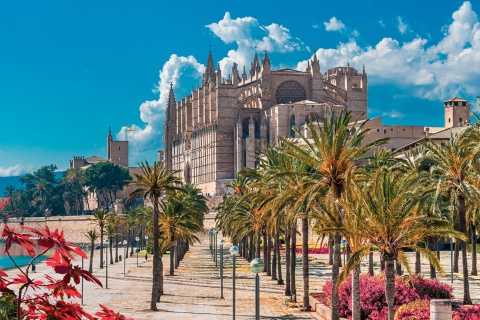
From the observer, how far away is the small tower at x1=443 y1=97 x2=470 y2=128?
94750 mm

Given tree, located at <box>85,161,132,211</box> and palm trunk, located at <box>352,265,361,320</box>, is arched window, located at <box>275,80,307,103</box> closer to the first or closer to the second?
tree, located at <box>85,161,132,211</box>

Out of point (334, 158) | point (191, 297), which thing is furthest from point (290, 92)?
point (334, 158)

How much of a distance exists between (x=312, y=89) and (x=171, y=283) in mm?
68236

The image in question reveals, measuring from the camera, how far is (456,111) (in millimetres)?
94938

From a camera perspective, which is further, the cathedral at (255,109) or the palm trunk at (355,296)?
the cathedral at (255,109)

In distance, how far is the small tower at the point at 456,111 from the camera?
94.8 metres

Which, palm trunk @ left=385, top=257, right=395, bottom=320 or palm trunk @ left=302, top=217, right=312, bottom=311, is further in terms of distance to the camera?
palm trunk @ left=302, top=217, right=312, bottom=311

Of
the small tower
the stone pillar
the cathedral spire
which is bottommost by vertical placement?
the stone pillar

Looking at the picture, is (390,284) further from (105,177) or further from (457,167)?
(105,177)

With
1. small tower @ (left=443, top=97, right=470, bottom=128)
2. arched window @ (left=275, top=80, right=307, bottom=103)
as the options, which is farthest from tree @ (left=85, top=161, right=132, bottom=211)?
small tower @ (left=443, top=97, right=470, bottom=128)

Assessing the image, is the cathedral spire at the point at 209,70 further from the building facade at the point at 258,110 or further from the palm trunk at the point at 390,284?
the palm trunk at the point at 390,284

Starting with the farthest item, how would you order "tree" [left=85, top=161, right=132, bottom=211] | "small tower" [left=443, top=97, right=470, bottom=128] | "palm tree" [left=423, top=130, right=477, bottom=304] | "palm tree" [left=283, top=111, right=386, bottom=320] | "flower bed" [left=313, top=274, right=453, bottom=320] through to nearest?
"tree" [left=85, top=161, right=132, bottom=211], "small tower" [left=443, top=97, right=470, bottom=128], "palm tree" [left=423, top=130, right=477, bottom=304], "flower bed" [left=313, top=274, right=453, bottom=320], "palm tree" [left=283, top=111, right=386, bottom=320]

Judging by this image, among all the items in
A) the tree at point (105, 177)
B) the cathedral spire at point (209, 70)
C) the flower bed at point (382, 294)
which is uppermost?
the cathedral spire at point (209, 70)

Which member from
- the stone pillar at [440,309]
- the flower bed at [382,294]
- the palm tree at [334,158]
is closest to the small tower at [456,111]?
the flower bed at [382,294]
